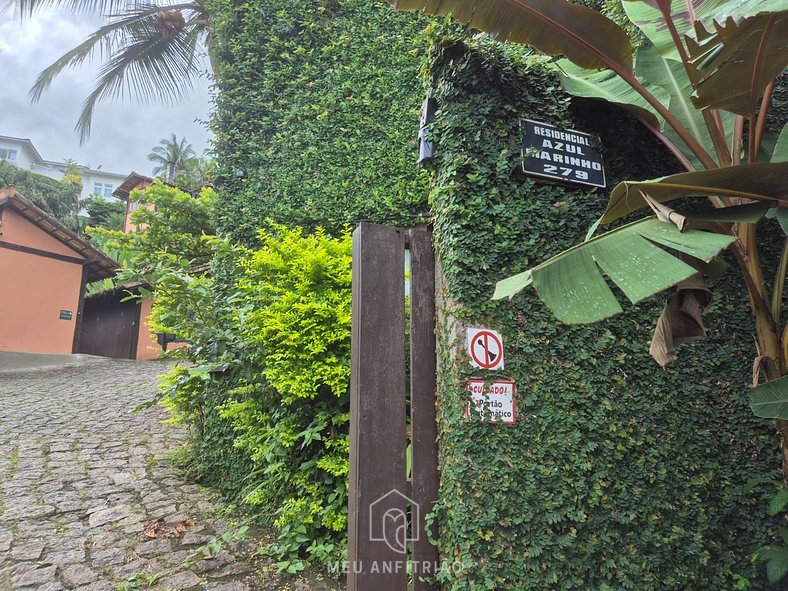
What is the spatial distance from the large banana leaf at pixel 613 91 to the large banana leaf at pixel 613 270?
1.15 meters

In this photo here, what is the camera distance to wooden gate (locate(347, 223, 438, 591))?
2.33 metres

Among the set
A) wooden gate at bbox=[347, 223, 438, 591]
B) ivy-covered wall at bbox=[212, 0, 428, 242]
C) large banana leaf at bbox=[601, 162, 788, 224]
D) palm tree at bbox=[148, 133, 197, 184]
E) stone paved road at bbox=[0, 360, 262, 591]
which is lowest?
stone paved road at bbox=[0, 360, 262, 591]

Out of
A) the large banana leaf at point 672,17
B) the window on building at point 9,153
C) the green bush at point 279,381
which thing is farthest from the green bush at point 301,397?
the window on building at point 9,153

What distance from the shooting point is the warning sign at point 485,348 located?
2346mm

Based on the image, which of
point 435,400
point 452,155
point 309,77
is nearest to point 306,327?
point 435,400

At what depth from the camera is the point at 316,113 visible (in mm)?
5652

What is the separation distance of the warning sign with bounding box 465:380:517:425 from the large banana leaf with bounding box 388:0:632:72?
1.78 meters

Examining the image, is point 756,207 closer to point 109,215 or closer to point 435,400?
point 435,400

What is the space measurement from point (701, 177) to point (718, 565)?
6.79ft

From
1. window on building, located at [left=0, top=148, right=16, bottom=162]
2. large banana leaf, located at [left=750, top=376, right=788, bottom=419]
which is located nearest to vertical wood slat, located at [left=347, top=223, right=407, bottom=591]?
large banana leaf, located at [left=750, top=376, right=788, bottom=419]

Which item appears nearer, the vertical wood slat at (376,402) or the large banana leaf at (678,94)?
the vertical wood slat at (376,402)

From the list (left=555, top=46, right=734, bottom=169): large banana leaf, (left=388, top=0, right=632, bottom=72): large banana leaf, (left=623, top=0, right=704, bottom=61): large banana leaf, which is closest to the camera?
(left=388, top=0, right=632, bottom=72): large banana leaf

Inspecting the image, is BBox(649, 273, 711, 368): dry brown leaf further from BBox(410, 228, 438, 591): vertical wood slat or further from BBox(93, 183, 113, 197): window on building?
BBox(93, 183, 113, 197): window on building

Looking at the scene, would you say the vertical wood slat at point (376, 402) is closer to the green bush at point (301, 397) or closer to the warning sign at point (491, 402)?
the warning sign at point (491, 402)
